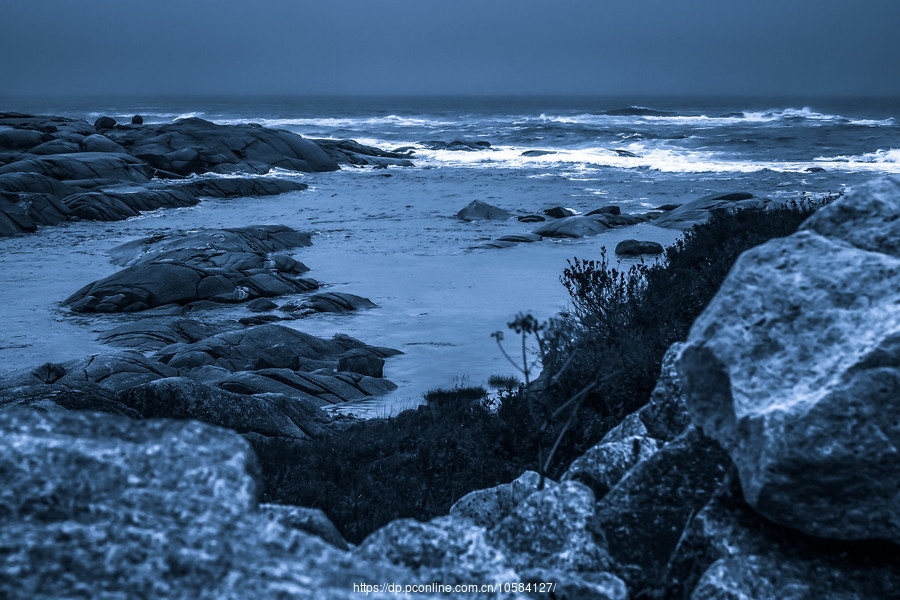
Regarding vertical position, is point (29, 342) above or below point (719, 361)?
below

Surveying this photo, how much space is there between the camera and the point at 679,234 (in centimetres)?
2297

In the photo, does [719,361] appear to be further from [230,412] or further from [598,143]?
[598,143]

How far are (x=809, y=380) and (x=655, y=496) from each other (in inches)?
42.6

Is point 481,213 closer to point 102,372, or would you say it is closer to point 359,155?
point 102,372

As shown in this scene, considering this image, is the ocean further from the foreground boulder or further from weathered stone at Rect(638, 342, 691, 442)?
the foreground boulder

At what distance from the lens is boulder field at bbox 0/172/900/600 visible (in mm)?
2199

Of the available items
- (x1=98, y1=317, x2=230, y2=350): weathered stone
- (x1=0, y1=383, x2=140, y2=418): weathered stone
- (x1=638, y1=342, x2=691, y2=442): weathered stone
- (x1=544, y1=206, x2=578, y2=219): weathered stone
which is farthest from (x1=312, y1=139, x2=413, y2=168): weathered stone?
(x1=638, y1=342, x2=691, y2=442): weathered stone

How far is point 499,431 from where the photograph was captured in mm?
7012

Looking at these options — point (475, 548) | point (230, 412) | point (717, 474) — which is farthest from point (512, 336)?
point (475, 548)

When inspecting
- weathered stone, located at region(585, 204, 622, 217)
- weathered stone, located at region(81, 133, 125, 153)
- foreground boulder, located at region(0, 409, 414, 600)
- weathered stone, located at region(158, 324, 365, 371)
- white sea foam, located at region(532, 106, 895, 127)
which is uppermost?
white sea foam, located at region(532, 106, 895, 127)

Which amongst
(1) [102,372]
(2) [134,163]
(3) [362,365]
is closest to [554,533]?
(1) [102,372]

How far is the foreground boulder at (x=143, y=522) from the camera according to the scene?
2.07 m

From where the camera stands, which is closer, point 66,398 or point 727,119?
point 66,398

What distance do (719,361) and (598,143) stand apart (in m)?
59.4
